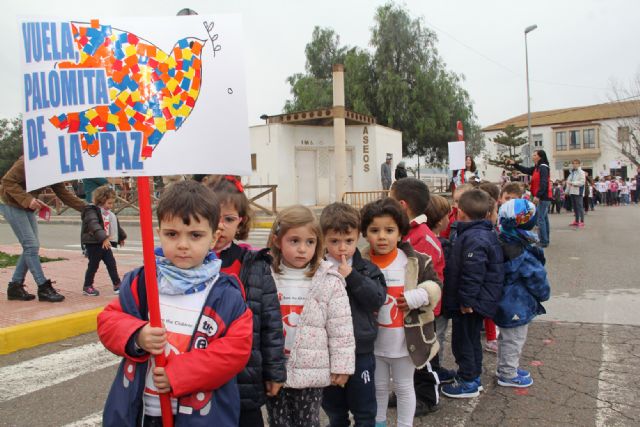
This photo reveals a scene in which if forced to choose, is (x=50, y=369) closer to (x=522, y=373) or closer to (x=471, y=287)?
(x=471, y=287)

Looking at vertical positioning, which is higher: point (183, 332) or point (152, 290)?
point (152, 290)

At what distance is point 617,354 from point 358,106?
95.4 feet

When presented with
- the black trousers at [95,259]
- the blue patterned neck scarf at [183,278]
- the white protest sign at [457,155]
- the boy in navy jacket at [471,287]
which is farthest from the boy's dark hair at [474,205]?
the white protest sign at [457,155]

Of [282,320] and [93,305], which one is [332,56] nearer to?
[93,305]

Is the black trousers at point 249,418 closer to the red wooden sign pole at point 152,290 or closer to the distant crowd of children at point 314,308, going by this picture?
the distant crowd of children at point 314,308

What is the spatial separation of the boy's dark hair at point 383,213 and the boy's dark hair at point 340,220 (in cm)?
27

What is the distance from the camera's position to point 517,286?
12.6 ft

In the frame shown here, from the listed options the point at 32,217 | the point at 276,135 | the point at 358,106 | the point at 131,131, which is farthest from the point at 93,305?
the point at 358,106

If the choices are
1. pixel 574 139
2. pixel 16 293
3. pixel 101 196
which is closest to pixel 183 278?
pixel 101 196

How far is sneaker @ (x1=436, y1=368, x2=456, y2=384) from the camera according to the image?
392 cm

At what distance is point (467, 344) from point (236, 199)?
6.57 feet

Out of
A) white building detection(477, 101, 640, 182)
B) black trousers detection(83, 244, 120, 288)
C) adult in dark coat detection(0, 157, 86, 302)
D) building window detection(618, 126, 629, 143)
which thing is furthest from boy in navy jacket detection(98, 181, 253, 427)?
white building detection(477, 101, 640, 182)

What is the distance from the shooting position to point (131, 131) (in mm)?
1930

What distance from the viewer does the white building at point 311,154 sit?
23344 millimetres
